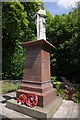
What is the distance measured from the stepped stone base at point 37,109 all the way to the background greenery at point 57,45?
26.7 ft

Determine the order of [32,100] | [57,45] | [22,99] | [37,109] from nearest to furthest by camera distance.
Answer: [37,109], [32,100], [22,99], [57,45]

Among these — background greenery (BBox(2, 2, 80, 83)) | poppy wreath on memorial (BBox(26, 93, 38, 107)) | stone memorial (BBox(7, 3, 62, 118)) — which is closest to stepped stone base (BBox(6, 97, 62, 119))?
stone memorial (BBox(7, 3, 62, 118))

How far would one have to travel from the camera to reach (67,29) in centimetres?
1473

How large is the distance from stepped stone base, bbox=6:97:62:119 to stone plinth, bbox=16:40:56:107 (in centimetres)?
23

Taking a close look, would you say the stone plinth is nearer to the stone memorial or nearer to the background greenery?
the stone memorial

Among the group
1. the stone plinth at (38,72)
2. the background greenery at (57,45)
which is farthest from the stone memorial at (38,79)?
the background greenery at (57,45)

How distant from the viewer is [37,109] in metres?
5.46

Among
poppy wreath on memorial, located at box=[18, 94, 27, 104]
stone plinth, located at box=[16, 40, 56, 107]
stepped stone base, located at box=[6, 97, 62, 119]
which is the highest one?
stone plinth, located at box=[16, 40, 56, 107]

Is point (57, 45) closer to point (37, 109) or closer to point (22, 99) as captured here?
point (22, 99)

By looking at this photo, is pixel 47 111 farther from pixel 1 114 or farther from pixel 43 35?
pixel 43 35

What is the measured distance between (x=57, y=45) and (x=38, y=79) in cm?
969

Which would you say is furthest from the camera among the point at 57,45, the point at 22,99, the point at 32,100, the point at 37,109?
the point at 57,45

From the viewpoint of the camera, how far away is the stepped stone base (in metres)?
5.23

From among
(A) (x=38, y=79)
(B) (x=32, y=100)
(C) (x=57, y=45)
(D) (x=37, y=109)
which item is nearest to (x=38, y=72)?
(A) (x=38, y=79)
